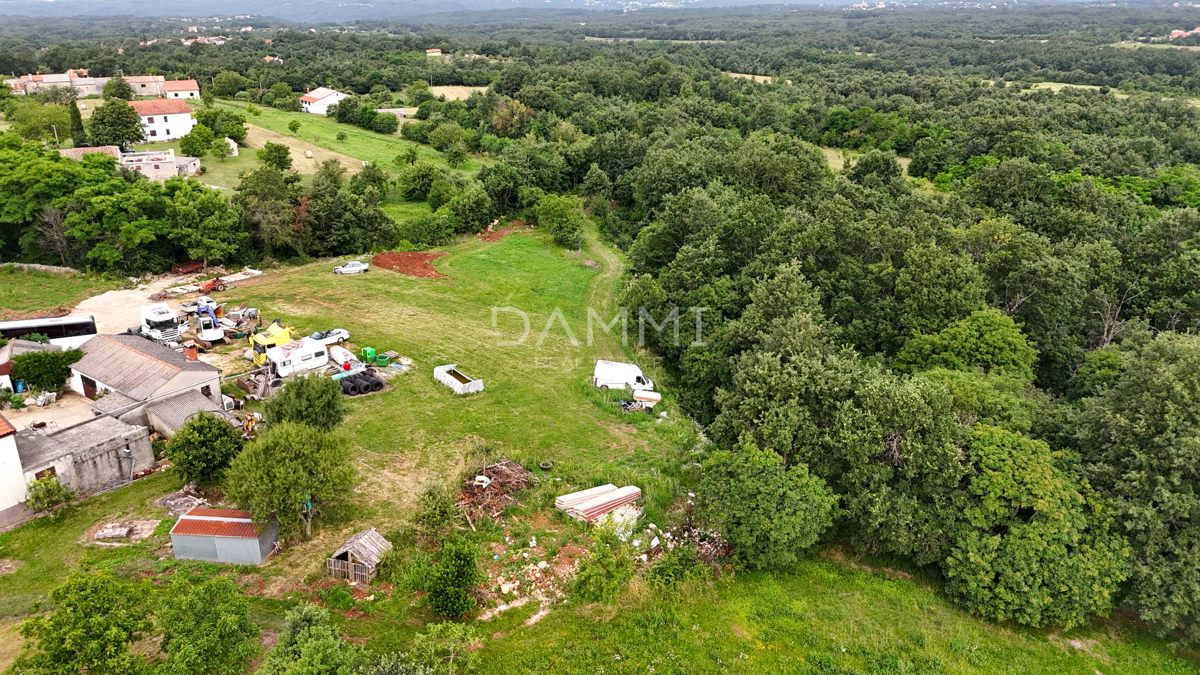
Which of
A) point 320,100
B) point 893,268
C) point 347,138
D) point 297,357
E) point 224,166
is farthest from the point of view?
point 320,100

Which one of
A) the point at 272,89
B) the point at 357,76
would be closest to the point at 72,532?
the point at 272,89

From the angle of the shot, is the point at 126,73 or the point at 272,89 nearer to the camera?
the point at 272,89

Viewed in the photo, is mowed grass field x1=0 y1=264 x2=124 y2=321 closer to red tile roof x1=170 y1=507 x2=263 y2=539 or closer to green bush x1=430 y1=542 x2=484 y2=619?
red tile roof x1=170 y1=507 x2=263 y2=539

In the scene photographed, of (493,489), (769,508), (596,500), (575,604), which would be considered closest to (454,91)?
(493,489)

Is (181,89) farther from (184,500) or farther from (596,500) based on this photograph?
(596,500)

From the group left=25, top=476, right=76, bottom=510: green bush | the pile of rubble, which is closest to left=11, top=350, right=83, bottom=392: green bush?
left=25, top=476, right=76, bottom=510: green bush

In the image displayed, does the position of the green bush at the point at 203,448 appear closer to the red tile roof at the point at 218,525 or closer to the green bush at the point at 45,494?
the red tile roof at the point at 218,525

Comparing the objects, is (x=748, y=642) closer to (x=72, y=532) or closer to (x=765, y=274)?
(x=765, y=274)
